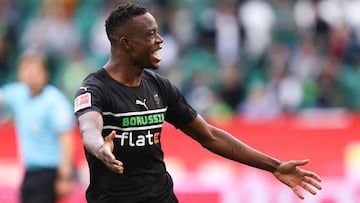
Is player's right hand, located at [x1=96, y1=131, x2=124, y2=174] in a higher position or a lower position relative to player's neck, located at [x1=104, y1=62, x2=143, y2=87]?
lower

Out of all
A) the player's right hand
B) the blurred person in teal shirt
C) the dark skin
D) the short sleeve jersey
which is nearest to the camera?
the player's right hand

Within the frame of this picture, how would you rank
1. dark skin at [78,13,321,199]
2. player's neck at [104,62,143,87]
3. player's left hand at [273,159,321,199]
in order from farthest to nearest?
player's left hand at [273,159,321,199]
player's neck at [104,62,143,87]
dark skin at [78,13,321,199]

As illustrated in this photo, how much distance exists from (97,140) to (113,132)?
104 mm

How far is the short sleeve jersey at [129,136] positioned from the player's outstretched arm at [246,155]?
54 centimetres

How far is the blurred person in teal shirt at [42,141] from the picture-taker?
971 centimetres

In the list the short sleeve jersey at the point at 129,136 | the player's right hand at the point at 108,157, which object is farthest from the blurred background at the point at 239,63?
the player's right hand at the point at 108,157

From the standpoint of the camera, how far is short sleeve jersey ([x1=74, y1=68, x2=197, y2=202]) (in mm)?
6195

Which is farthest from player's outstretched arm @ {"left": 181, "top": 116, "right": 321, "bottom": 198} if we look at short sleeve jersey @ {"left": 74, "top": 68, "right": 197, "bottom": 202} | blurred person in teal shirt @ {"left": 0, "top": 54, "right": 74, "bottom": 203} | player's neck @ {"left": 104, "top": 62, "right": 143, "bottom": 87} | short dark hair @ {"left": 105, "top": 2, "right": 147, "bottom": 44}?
blurred person in teal shirt @ {"left": 0, "top": 54, "right": 74, "bottom": 203}

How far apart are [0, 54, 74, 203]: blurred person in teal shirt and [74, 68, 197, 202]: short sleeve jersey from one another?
3352mm

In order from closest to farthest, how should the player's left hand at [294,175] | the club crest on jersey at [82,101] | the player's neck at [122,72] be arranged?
the club crest on jersey at [82,101]
the player's neck at [122,72]
the player's left hand at [294,175]

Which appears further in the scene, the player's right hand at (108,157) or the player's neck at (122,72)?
the player's neck at (122,72)

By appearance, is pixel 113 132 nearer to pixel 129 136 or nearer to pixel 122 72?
pixel 129 136

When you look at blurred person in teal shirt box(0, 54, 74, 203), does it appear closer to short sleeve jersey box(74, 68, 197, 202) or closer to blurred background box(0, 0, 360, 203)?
blurred background box(0, 0, 360, 203)

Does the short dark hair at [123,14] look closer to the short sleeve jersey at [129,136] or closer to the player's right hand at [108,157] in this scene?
the short sleeve jersey at [129,136]
